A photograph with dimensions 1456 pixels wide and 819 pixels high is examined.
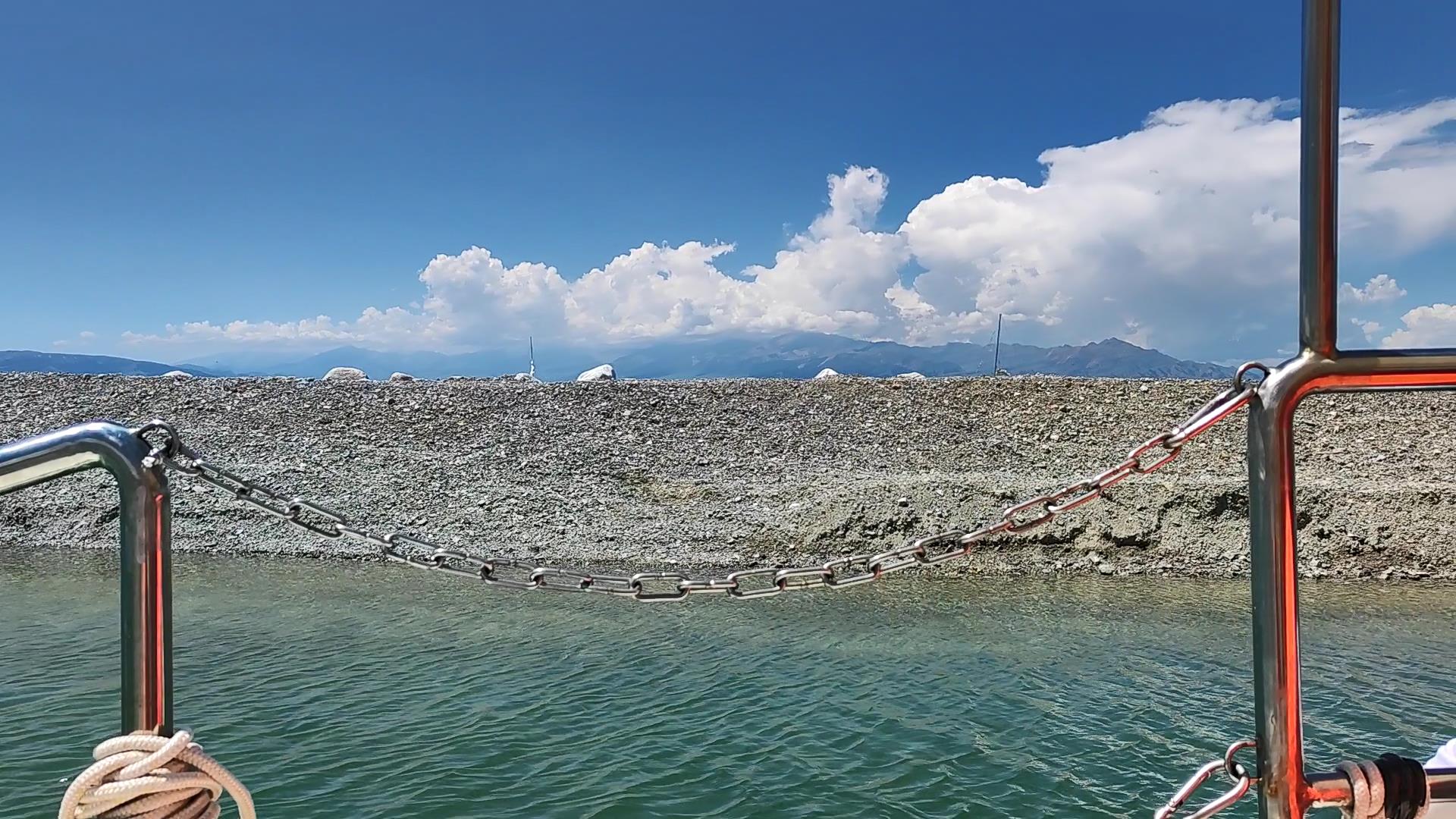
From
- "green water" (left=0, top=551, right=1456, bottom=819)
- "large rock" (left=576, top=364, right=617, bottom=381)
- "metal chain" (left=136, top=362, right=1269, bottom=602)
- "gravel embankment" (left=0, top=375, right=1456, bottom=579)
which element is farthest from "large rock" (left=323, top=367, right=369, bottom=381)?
"metal chain" (left=136, top=362, right=1269, bottom=602)

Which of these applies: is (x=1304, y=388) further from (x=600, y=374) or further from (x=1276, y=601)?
(x=600, y=374)

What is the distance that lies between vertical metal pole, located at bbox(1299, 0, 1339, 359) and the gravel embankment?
1627cm

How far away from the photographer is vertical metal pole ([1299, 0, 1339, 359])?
2.09m

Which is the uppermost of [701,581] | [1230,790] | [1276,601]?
[1276,601]

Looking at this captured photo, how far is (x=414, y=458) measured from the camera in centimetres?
2556

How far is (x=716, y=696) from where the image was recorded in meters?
9.38

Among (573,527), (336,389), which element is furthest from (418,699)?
(336,389)

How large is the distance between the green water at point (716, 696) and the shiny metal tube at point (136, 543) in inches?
186

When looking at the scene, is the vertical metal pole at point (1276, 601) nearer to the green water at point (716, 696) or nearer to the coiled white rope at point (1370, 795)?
the coiled white rope at point (1370, 795)

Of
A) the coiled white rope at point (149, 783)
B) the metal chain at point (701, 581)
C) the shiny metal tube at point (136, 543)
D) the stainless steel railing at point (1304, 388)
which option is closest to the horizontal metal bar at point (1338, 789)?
the stainless steel railing at point (1304, 388)

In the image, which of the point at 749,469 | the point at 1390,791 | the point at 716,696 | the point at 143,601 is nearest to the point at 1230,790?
the point at 1390,791

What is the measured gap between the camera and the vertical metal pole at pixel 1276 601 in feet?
6.83

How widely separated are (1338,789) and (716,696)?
7725mm

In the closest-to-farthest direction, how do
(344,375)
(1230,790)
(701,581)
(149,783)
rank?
1. (149,783)
2. (1230,790)
3. (701,581)
4. (344,375)
